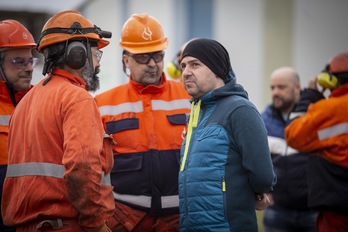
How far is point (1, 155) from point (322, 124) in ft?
8.55

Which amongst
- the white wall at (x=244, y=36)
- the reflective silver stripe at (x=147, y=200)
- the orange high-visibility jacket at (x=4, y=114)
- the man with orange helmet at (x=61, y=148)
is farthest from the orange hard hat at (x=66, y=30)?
the white wall at (x=244, y=36)

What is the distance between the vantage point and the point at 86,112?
4.11 m

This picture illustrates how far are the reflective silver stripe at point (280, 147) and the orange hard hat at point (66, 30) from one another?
333cm

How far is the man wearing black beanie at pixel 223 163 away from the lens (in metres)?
4.45

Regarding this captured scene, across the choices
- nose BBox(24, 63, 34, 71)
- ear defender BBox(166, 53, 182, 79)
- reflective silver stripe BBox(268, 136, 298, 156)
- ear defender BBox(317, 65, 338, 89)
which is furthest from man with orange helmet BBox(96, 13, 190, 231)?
reflective silver stripe BBox(268, 136, 298, 156)

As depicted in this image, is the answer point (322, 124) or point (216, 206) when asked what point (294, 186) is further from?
point (216, 206)

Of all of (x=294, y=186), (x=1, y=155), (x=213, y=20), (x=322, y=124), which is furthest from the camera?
(x=213, y=20)

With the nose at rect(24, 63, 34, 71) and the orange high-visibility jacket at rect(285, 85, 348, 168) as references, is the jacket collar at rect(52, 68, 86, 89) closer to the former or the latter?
the nose at rect(24, 63, 34, 71)

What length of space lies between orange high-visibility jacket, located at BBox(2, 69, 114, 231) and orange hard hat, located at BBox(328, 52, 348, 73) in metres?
2.64

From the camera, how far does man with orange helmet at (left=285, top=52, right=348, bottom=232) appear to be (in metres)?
5.96

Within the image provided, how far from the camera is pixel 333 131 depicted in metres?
5.97

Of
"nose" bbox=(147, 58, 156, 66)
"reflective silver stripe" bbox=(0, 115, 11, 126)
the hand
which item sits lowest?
the hand

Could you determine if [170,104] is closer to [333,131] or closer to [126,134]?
[126,134]

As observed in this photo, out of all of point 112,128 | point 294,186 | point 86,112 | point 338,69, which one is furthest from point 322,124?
point 86,112
